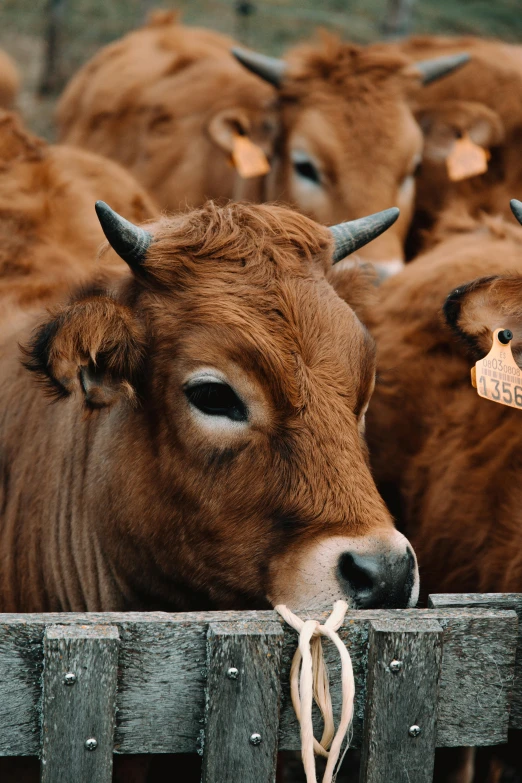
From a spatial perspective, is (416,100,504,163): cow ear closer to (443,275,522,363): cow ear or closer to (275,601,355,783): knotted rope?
(443,275,522,363): cow ear

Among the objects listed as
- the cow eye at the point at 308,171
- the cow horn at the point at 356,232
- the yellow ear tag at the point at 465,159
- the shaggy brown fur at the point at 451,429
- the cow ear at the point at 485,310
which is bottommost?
the shaggy brown fur at the point at 451,429

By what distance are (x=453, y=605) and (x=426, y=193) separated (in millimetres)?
5416

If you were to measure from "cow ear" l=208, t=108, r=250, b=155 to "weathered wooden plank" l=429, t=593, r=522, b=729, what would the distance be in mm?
5088

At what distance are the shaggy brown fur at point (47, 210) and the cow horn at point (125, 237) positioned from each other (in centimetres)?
96

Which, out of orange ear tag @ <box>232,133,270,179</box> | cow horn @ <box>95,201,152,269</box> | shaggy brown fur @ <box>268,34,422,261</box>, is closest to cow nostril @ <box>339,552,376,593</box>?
cow horn @ <box>95,201,152,269</box>

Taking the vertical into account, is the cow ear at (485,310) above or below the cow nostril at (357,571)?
above

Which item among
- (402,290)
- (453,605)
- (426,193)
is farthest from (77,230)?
(426,193)

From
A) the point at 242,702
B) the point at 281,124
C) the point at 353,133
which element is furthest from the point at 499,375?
the point at 281,124

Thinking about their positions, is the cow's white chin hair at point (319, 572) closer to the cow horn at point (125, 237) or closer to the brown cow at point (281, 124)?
the cow horn at point (125, 237)

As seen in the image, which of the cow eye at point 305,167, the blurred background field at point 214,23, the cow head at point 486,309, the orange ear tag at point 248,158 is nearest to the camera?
the cow head at point 486,309

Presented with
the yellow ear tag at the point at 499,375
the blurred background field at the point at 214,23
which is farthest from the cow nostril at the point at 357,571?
the blurred background field at the point at 214,23

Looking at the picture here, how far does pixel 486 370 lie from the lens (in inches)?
118

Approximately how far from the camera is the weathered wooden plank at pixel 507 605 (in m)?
2.34

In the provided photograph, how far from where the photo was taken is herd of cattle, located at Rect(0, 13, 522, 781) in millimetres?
2619
